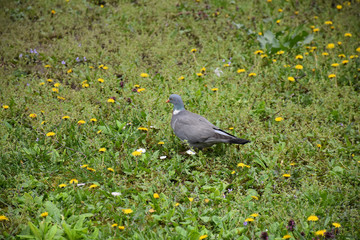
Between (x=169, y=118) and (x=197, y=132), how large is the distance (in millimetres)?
911

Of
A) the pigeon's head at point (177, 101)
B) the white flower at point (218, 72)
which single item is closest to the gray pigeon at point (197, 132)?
the pigeon's head at point (177, 101)

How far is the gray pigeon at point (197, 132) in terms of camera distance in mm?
3990

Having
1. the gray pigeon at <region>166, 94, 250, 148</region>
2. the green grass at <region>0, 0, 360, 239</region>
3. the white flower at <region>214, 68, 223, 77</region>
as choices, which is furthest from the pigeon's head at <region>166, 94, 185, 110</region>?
the white flower at <region>214, 68, 223, 77</region>

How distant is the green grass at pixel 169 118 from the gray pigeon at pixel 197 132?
22cm

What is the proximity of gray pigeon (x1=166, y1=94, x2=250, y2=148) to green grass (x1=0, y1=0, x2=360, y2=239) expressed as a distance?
219mm

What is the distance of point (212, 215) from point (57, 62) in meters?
4.38

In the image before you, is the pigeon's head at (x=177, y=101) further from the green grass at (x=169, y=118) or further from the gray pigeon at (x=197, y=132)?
the green grass at (x=169, y=118)

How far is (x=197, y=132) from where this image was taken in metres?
4.12

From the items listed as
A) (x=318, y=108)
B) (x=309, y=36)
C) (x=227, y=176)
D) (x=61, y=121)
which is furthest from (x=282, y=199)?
(x=309, y=36)

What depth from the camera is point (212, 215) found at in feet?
11.1

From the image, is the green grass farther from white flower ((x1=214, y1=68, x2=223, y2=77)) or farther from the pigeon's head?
the pigeon's head

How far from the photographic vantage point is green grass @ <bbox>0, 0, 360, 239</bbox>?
3311 mm

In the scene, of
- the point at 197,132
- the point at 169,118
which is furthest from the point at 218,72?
the point at 197,132

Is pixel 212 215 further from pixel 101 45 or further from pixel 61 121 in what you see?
pixel 101 45
